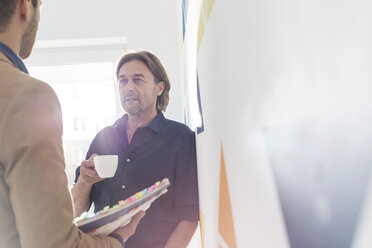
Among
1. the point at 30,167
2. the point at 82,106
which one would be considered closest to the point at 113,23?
the point at 82,106

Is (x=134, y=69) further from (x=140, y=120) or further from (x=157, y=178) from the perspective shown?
(x=157, y=178)

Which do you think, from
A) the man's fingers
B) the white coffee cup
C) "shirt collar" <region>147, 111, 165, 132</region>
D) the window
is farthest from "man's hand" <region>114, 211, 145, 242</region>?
the window

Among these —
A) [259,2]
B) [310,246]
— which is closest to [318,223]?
[310,246]

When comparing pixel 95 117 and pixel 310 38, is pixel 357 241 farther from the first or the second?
pixel 95 117

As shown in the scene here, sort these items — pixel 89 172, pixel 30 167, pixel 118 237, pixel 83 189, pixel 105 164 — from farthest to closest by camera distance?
pixel 83 189 < pixel 89 172 < pixel 105 164 < pixel 118 237 < pixel 30 167

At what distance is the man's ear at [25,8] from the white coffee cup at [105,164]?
55 cm

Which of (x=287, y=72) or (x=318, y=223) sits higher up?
(x=287, y=72)

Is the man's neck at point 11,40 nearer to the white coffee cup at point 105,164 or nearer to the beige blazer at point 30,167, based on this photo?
the beige blazer at point 30,167

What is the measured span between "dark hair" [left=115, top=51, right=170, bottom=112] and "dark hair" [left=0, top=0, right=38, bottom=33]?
3.06 feet

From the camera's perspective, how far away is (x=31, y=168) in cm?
61

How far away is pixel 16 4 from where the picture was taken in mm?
746

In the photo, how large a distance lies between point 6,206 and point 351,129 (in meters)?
0.61

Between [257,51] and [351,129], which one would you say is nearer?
[351,129]

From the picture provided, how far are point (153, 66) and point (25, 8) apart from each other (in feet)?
3.06
